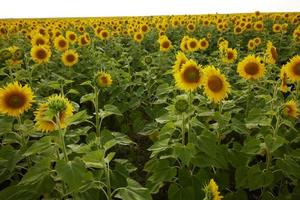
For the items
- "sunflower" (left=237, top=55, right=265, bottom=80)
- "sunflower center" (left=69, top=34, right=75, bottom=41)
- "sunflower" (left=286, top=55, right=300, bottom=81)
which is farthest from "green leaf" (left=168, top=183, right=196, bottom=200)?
"sunflower center" (left=69, top=34, right=75, bottom=41)

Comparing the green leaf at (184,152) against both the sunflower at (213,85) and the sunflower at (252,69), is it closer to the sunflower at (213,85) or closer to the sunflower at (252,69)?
the sunflower at (213,85)

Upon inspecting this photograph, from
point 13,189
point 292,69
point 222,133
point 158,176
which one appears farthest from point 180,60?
point 13,189

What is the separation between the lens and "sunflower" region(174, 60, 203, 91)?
403 cm

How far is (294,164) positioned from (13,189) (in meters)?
2.51

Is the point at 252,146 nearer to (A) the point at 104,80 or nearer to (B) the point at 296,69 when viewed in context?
(B) the point at 296,69

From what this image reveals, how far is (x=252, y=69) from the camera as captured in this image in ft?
16.9

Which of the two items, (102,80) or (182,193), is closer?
(182,193)

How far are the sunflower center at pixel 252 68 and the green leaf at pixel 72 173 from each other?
316 centimetres

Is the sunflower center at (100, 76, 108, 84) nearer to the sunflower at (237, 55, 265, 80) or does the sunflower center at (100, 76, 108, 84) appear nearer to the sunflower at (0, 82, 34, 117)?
the sunflower at (0, 82, 34, 117)

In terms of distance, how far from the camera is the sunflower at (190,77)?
4.03 metres

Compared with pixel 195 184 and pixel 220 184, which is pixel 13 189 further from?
pixel 220 184

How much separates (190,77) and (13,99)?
1.85 meters

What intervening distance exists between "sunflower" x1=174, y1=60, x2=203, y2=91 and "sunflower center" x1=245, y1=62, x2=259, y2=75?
135cm

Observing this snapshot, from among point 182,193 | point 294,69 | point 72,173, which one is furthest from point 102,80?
point 294,69
